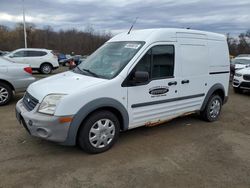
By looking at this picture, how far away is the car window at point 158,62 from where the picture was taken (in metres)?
4.33

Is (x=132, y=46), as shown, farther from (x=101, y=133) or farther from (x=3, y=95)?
(x=3, y=95)

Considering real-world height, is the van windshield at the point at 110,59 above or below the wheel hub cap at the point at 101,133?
above

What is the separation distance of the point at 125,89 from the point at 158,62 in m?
0.91

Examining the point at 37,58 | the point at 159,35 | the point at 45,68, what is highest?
the point at 159,35

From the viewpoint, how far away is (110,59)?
14.8 ft

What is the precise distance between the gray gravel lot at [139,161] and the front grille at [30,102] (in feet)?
2.33

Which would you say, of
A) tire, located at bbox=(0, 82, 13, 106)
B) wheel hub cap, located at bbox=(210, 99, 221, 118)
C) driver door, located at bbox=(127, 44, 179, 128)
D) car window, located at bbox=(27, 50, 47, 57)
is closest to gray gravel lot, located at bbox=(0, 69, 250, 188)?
driver door, located at bbox=(127, 44, 179, 128)

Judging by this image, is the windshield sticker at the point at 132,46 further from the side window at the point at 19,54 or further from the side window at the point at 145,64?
the side window at the point at 19,54

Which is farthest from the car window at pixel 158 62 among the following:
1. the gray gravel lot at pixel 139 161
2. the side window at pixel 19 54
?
the side window at pixel 19 54

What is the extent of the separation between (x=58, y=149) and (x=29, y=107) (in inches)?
32.9

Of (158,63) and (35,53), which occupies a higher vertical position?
(35,53)

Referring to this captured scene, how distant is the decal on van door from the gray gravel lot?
2.83ft

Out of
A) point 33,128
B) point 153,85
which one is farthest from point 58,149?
point 153,85

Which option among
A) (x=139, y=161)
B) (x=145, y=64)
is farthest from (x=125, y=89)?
(x=139, y=161)
